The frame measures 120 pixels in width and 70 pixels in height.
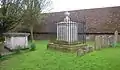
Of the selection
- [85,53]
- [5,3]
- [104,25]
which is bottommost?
[85,53]

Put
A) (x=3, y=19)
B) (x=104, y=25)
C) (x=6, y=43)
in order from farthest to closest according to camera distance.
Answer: (x=104, y=25), (x=6, y=43), (x=3, y=19)

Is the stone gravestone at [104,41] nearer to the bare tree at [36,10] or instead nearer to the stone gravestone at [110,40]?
the stone gravestone at [110,40]

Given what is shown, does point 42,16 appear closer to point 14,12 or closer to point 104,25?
point 104,25

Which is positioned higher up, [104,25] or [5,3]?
[5,3]

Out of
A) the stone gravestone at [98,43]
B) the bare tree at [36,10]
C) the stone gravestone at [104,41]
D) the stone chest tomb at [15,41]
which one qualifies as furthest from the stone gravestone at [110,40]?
the bare tree at [36,10]

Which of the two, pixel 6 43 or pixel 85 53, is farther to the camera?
pixel 6 43

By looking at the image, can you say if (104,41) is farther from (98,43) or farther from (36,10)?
(36,10)

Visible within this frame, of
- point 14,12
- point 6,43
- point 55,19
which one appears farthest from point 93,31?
point 14,12

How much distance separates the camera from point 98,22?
79.9 ft

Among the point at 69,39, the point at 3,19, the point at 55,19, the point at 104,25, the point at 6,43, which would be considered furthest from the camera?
the point at 55,19

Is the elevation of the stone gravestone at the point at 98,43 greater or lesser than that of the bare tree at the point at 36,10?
lesser

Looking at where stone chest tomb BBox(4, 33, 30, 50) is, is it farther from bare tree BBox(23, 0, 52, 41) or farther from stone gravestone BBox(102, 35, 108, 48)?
bare tree BBox(23, 0, 52, 41)

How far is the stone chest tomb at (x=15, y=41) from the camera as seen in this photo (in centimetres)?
1541

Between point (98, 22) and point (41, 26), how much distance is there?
1041cm
